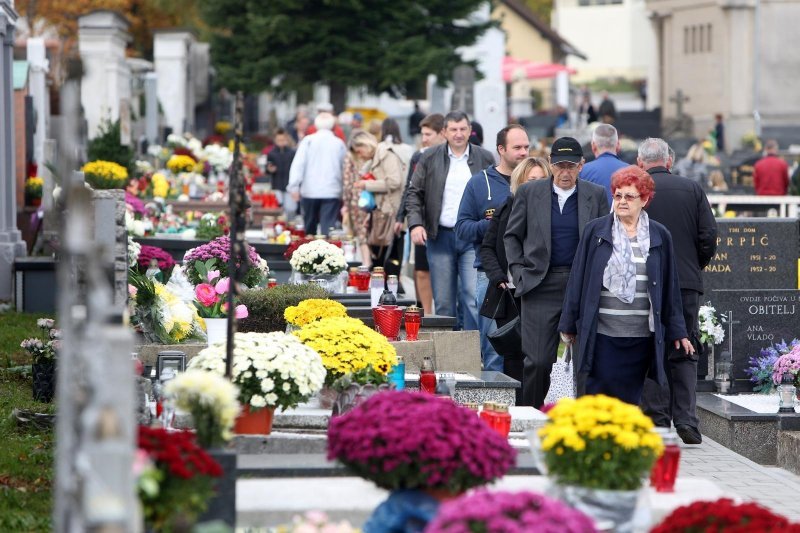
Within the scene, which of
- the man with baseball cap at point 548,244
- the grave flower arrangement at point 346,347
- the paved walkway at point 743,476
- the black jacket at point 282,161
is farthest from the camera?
the black jacket at point 282,161

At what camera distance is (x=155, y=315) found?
9.93 meters

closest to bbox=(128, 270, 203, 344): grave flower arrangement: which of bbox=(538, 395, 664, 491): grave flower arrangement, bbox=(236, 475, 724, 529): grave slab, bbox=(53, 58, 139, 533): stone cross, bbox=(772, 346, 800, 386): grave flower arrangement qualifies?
bbox=(236, 475, 724, 529): grave slab

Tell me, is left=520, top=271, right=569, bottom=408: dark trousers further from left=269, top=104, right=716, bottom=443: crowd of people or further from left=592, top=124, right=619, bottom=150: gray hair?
left=592, top=124, right=619, bottom=150: gray hair

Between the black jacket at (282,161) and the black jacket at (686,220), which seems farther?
the black jacket at (282,161)

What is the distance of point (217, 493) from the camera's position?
5945 mm

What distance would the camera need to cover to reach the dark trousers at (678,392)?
392 inches

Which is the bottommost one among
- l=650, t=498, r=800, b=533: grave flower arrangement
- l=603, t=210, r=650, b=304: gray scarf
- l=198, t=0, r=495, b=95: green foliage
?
l=650, t=498, r=800, b=533: grave flower arrangement

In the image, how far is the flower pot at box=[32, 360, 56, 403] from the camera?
1038cm

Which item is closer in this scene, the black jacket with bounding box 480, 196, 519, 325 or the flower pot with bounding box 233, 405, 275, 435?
the flower pot with bounding box 233, 405, 275, 435

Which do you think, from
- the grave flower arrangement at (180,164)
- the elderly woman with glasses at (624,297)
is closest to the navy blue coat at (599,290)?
the elderly woman with glasses at (624,297)

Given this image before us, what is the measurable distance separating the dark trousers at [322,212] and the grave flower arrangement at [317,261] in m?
5.26

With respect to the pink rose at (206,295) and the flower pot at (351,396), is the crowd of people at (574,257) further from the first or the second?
the pink rose at (206,295)

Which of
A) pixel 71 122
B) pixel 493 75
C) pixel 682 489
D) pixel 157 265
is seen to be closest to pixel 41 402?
pixel 157 265

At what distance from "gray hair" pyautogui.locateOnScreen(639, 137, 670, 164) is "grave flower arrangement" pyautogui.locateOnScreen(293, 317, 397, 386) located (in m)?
2.87
